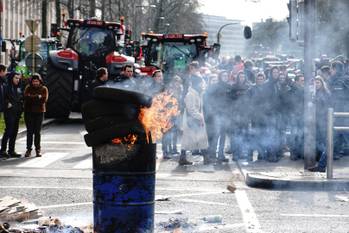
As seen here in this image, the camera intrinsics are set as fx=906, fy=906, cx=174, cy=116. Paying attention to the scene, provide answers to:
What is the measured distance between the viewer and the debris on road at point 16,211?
9586 millimetres

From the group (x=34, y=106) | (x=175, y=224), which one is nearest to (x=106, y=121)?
(x=175, y=224)

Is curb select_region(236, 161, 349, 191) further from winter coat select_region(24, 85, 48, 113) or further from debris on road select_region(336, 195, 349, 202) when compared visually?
winter coat select_region(24, 85, 48, 113)

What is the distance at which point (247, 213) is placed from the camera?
10.7 metres

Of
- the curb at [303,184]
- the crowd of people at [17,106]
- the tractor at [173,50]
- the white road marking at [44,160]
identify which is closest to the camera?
the curb at [303,184]

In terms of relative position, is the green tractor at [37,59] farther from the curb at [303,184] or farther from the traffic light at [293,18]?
the curb at [303,184]

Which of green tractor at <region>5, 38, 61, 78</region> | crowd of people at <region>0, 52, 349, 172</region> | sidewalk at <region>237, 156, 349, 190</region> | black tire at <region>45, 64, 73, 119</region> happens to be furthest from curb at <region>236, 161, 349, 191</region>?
green tractor at <region>5, 38, 61, 78</region>

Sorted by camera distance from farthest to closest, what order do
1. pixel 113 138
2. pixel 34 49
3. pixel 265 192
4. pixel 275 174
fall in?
pixel 34 49 < pixel 275 174 < pixel 265 192 < pixel 113 138

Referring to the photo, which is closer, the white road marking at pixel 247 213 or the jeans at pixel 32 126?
the white road marking at pixel 247 213

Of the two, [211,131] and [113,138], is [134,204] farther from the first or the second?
[211,131]

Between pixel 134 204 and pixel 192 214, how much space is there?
88.3 inches

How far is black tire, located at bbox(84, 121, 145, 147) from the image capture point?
27.5ft

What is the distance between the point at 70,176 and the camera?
47.3 feet

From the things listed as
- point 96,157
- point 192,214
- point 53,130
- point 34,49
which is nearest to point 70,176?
point 192,214

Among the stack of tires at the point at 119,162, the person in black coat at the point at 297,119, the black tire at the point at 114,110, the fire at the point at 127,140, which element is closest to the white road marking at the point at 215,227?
the stack of tires at the point at 119,162
